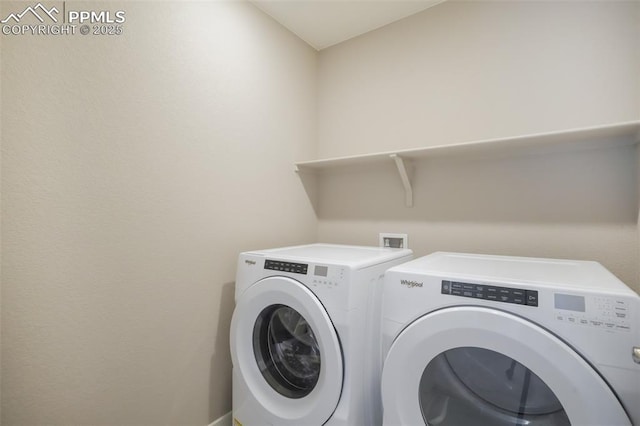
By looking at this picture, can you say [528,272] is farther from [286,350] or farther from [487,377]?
[286,350]

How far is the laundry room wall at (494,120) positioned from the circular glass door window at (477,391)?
827mm

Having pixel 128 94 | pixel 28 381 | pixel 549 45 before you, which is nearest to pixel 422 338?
pixel 28 381

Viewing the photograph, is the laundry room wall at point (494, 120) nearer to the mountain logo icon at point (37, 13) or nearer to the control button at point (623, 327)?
the control button at point (623, 327)

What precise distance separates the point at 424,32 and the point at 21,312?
2.34 m

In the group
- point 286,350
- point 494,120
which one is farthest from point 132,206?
point 494,120

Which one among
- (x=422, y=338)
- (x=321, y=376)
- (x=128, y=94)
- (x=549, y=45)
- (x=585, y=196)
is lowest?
(x=321, y=376)

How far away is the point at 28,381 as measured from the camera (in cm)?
98

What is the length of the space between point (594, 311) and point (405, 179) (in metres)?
1.16

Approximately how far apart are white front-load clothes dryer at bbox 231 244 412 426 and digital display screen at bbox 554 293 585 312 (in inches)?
23.7

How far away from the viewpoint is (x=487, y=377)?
0.95 meters

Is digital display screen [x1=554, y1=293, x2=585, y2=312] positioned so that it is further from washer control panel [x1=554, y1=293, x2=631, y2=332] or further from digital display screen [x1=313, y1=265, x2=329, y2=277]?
digital display screen [x1=313, y1=265, x2=329, y2=277]

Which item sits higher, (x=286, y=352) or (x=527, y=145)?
(x=527, y=145)

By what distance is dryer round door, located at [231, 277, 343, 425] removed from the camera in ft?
3.70

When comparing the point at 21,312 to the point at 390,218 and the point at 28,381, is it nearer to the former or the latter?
the point at 28,381
